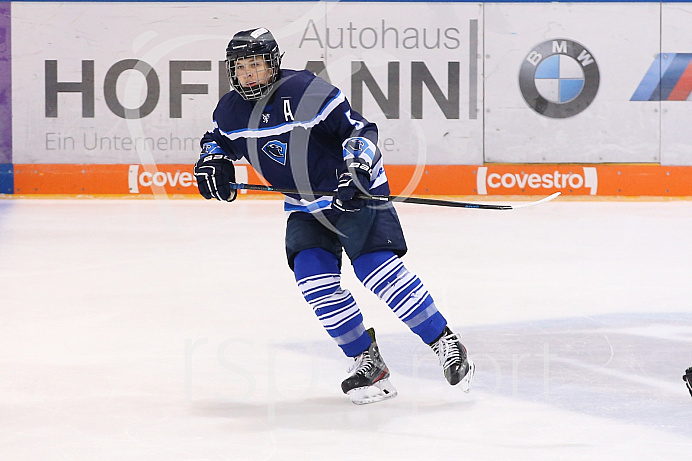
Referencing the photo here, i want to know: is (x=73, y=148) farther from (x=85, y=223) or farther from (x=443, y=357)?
(x=443, y=357)

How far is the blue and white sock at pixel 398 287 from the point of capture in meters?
2.88

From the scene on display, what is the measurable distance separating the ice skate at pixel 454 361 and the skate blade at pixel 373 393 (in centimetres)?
17

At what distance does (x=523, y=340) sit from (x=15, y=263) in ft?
9.81

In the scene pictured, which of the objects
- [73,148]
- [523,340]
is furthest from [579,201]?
[523,340]

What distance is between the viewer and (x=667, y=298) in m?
4.52

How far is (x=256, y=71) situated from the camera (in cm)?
287

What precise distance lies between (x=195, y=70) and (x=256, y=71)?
702 cm

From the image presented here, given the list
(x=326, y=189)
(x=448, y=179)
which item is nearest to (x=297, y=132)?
(x=326, y=189)

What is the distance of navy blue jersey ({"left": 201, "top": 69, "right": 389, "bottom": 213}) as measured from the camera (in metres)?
2.92

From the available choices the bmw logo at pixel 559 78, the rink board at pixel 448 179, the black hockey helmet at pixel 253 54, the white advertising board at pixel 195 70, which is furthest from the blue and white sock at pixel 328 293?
the bmw logo at pixel 559 78

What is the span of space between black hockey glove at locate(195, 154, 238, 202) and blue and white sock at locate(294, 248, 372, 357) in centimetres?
30

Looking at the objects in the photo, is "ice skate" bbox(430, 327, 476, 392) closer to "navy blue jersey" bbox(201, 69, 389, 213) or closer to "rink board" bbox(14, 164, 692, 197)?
"navy blue jersey" bbox(201, 69, 389, 213)

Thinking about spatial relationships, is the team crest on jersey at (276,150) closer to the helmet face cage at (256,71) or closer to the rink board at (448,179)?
the helmet face cage at (256,71)

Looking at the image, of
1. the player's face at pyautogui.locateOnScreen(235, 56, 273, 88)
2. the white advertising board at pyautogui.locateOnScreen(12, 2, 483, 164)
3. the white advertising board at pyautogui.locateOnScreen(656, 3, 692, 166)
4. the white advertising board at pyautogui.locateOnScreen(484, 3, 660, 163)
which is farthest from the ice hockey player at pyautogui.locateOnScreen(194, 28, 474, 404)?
the white advertising board at pyautogui.locateOnScreen(656, 3, 692, 166)
